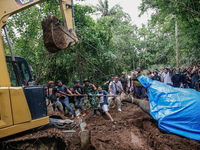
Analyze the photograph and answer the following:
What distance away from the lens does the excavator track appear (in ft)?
8.05

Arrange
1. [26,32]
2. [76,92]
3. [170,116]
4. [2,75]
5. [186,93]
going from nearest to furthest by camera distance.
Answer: [2,75], [170,116], [186,93], [76,92], [26,32]

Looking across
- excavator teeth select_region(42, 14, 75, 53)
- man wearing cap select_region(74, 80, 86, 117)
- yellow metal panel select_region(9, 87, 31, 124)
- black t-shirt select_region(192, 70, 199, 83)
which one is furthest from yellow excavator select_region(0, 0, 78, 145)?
black t-shirt select_region(192, 70, 199, 83)

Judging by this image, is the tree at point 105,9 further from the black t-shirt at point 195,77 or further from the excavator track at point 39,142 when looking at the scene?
the excavator track at point 39,142

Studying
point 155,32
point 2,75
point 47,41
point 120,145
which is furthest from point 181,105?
point 155,32

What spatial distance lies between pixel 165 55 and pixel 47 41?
18790 millimetres

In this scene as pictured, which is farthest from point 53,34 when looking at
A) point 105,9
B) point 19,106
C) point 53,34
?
point 105,9

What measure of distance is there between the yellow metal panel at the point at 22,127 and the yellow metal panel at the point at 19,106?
0.08 meters

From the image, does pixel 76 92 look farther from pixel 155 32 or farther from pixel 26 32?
pixel 155 32

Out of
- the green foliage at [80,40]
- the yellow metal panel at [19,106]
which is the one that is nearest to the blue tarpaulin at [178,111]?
the green foliage at [80,40]

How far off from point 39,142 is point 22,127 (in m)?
0.47

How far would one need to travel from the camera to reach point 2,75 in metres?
2.43

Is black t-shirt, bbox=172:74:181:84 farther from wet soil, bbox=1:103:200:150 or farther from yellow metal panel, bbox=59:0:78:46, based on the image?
yellow metal panel, bbox=59:0:78:46

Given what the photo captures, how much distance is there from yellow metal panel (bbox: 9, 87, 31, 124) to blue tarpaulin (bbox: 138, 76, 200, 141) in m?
3.44

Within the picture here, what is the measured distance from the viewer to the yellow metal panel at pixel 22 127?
231 cm
